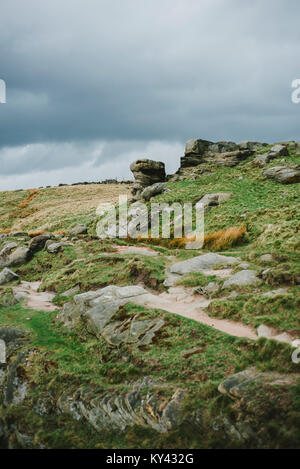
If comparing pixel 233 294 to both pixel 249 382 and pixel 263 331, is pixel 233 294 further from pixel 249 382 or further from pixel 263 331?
pixel 249 382

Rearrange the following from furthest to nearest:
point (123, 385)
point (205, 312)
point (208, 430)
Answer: point (205, 312), point (123, 385), point (208, 430)

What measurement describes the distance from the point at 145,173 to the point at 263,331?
3527cm

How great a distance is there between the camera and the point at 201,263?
16844mm

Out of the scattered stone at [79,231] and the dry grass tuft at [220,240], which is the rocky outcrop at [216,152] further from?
the dry grass tuft at [220,240]

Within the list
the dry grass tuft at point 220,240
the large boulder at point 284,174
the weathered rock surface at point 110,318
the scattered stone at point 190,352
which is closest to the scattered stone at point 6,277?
the weathered rock surface at point 110,318

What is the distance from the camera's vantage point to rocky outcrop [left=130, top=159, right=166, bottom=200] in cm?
4203

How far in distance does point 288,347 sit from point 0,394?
29.0ft

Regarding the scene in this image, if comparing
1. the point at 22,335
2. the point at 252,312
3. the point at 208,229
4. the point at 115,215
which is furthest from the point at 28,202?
the point at 252,312

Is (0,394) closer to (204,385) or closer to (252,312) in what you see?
(204,385)

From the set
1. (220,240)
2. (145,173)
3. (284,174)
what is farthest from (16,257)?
(284,174)

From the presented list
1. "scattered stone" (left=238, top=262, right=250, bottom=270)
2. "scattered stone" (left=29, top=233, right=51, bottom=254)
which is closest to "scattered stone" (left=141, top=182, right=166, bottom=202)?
"scattered stone" (left=29, top=233, right=51, bottom=254)

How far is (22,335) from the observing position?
12.4 metres

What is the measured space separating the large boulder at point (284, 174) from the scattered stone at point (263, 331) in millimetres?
24596

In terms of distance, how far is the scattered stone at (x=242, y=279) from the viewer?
13.1 meters
